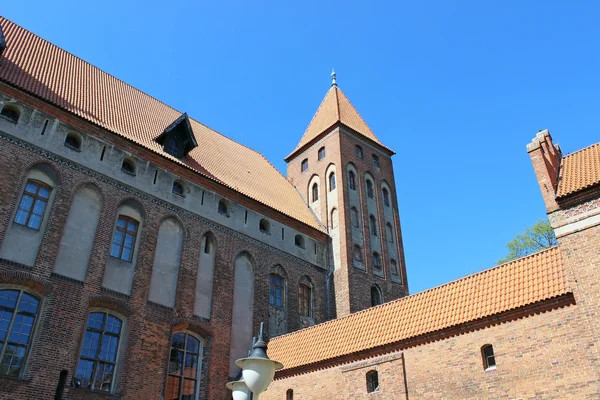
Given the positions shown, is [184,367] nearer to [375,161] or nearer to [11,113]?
[11,113]

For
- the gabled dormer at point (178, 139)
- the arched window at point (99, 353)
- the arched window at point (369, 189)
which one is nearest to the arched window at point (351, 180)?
the arched window at point (369, 189)

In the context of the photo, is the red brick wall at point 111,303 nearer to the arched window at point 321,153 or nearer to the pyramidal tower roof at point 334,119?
the arched window at point 321,153

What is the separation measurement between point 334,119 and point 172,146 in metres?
9.46

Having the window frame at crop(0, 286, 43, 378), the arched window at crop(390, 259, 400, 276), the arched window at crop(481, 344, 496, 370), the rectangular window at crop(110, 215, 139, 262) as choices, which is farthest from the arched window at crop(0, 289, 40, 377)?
the arched window at crop(390, 259, 400, 276)

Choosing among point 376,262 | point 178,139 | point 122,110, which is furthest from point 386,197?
point 122,110

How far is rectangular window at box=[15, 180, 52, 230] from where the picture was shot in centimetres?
1316

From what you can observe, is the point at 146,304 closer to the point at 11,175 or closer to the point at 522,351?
the point at 11,175

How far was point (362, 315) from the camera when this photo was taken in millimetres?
15109

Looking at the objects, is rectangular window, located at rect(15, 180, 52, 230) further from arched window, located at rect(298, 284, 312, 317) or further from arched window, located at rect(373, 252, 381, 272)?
arched window, located at rect(373, 252, 381, 272)

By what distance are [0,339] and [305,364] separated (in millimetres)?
7538

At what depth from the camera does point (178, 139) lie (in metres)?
18.4

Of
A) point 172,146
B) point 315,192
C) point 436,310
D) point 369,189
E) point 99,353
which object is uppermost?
point 369,189

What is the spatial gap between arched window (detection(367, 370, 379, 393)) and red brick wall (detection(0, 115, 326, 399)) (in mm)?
4425

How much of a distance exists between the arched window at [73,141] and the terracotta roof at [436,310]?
846 centimetres
